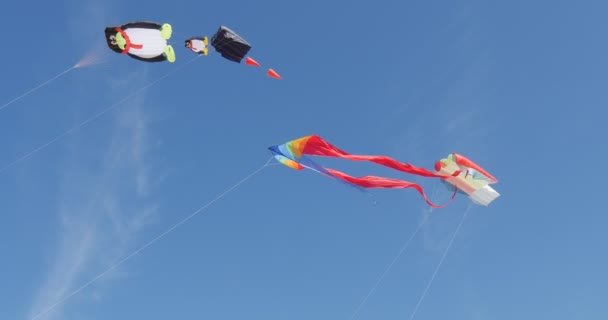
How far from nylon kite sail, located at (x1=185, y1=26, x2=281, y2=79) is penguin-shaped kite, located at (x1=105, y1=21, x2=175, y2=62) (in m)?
0.96

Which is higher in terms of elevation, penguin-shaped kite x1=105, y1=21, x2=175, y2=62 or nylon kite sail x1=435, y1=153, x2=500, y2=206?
nylon kite sail x1=435, y1=153, x2=500, y2=206

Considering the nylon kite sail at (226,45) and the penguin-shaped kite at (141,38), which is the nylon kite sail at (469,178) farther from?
the penguin-shaped kite at (141,38)

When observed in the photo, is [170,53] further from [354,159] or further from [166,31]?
[354,159]

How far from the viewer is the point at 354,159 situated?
83.9 ft

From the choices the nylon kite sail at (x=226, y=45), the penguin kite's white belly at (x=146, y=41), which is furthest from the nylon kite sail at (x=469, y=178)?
the penguin kite's white belly at (x=146, y=41)

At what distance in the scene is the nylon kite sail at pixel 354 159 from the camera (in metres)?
25.6

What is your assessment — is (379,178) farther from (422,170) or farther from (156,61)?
(156,61)

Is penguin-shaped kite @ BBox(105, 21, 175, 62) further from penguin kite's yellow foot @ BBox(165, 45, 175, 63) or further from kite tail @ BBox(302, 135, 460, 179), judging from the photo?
kite tail @ BBox(302, 135, 460, 179)

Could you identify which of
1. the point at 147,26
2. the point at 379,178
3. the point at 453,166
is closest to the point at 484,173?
the point at 453,166

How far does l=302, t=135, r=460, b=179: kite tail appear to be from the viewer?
2567 cm

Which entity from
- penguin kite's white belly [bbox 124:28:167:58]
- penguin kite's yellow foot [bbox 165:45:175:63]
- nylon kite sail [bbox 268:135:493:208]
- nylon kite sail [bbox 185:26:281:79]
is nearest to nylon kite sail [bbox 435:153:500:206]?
nylon kite sail [bbox 268:135:493:208]

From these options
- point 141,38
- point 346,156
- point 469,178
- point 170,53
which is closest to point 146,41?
point 141,38

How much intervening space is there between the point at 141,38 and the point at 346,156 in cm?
903

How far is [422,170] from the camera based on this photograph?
86.2 feet
